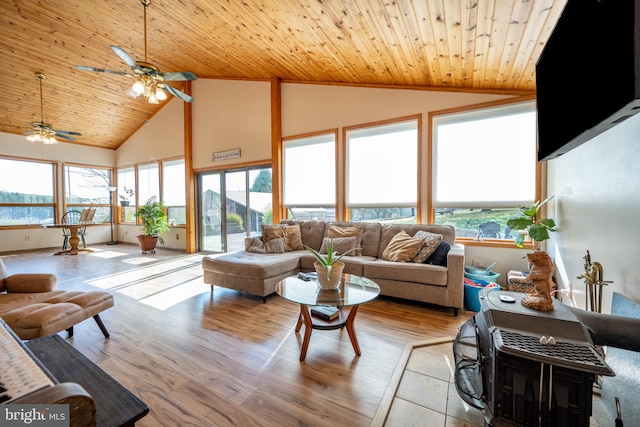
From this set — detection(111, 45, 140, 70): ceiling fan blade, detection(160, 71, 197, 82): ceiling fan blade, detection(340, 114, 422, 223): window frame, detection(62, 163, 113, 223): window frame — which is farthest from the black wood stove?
detection(62, 163, 113, 223): window frame

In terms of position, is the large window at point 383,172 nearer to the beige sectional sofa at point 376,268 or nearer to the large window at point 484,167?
the large window at point 484,167

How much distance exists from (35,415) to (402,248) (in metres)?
3.14

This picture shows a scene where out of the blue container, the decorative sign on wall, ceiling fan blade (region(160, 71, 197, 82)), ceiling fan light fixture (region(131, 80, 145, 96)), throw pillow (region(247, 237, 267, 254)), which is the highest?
ceiling fan blade (region(160, 71, 197, 82))

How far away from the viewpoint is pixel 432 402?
1.55 meters

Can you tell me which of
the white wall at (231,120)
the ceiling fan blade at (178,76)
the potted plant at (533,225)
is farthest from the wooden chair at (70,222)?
the potted plant at (533,225)

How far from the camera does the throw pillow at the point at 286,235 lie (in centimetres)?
404

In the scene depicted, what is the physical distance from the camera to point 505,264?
342 cm

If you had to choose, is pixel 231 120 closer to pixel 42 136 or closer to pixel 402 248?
pixel 42 136

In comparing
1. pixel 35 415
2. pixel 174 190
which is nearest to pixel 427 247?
pixel 35 415

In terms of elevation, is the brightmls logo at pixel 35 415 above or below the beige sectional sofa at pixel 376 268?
above

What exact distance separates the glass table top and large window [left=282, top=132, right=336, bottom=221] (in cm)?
235

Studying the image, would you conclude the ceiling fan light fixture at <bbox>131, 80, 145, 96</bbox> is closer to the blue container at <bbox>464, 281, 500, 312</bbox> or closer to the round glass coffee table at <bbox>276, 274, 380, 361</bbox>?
the round glass coffee table at <bbox>276, 274, 380, 361</bbox>

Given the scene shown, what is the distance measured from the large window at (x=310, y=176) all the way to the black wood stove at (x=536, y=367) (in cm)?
354

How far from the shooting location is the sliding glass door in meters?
5.58
